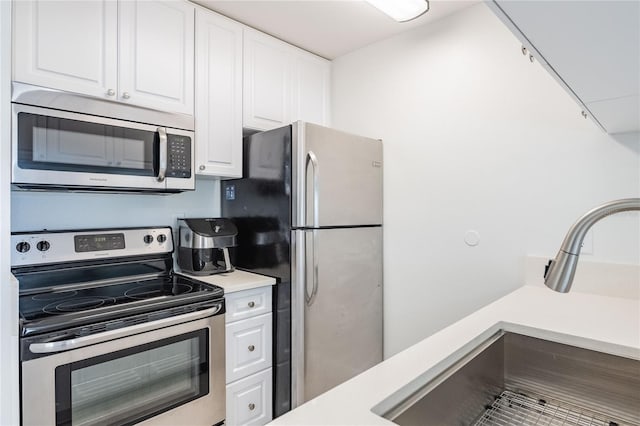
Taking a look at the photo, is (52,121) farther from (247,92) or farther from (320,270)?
(320,270)

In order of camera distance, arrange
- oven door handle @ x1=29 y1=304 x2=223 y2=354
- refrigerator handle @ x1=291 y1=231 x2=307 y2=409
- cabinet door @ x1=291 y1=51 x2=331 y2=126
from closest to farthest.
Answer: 1. oven door handle @ x1=29 y1=304 x2=223 y2=354
2. refrigerator handle @ x1=291 y1=231 x2=307 y2=409
3. cabinet door @ x1=291 y1=51 x2=331 y2=126

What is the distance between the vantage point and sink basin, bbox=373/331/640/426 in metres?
0.85

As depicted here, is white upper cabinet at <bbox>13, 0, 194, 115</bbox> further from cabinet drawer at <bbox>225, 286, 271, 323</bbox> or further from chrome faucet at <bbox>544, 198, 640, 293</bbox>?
chrome faucet at <bbox>544, 198, 640, 293</bbox>

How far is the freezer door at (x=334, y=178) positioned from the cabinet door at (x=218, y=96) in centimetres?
45

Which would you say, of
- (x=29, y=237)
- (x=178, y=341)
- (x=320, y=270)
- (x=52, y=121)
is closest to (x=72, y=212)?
(x=29, y=237)

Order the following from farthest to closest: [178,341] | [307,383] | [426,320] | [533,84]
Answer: [426,320] → [307,383] → [533,84] → [178,341]

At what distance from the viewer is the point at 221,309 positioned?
5.55ft

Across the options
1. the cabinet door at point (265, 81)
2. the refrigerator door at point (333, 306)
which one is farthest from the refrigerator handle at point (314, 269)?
the cabinet door at point (265, 81)

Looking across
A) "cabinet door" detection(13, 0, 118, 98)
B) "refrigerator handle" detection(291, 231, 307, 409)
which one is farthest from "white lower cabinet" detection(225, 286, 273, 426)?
"cabinet door" detection(13, 0, 118, 98)

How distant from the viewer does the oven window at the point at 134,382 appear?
1273mm

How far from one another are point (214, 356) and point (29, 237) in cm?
100

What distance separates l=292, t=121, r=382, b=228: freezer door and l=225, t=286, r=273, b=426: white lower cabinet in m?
0.50

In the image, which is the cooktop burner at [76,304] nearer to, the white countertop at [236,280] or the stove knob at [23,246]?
the stove knob at [23,246]

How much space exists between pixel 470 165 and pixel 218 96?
152cm
